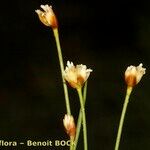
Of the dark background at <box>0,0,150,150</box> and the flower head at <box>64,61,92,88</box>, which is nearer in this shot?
the flower head at <box>64,61,92,88</box>

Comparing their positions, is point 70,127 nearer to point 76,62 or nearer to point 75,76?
point 75,76

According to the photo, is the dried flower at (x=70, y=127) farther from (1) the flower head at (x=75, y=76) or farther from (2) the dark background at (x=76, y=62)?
(2) the dark background at (x=76, y=62)

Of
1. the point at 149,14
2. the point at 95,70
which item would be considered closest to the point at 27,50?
the point at 95,70

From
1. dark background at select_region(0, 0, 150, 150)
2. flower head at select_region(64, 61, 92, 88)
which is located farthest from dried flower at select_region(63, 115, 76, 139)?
dark background at select_region(0, 0, 150, 150)

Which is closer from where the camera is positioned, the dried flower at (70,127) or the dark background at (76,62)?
the dried flower at (70,127)

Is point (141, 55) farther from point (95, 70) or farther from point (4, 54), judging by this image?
point (4, 54)

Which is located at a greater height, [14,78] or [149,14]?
[149,14]

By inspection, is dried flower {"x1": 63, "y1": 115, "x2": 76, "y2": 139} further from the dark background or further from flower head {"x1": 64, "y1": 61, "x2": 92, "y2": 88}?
the dark background

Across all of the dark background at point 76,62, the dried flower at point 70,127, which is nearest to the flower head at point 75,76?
the dried flower at point 70,127

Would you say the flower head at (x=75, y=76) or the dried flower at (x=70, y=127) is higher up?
the flower head at (x=75, y=76)
